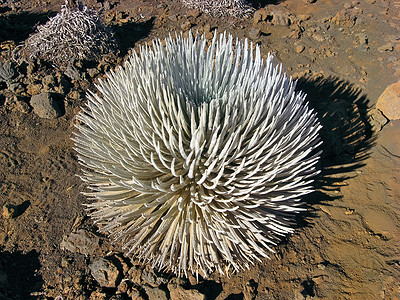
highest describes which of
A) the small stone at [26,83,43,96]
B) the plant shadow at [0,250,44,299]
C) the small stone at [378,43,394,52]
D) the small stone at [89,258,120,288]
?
the small stone at [378,43,394,52]

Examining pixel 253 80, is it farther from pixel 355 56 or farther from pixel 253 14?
pixel 253 14

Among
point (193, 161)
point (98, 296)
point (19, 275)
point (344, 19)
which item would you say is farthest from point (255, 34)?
point (19, 275)

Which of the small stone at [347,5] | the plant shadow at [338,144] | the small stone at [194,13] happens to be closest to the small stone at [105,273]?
the plant shadow at [338,144]

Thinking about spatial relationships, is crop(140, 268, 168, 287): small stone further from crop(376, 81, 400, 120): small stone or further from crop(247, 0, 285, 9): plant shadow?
crop(247, 0, 285, 9): plant shadow

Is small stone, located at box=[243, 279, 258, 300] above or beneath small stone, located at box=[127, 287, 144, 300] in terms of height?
above

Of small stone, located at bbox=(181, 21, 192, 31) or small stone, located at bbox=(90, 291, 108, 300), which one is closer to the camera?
small stone, located at bbox=(90, 291, 108, 300)

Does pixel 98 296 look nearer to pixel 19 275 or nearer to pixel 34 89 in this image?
pixel 19 275

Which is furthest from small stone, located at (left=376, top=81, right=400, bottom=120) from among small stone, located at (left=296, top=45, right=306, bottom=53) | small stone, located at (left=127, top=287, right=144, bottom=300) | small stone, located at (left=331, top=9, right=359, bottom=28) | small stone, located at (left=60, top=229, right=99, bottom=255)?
small stone, located at (left=60, top=229, right=99, bottom=255)
